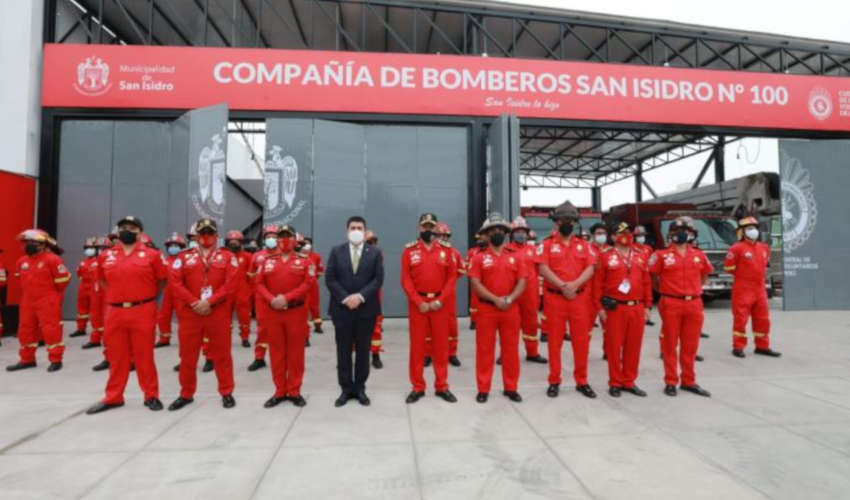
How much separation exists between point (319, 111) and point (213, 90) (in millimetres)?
2349

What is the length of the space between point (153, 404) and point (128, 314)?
94cm

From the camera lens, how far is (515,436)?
3.27 metres

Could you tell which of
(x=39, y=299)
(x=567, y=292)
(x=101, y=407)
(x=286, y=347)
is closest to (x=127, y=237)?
(x=101, y=407)

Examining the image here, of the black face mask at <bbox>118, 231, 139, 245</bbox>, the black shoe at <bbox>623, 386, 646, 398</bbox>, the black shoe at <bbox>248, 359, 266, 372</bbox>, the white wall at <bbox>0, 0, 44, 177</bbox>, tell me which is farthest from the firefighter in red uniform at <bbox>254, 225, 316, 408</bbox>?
the white wall at <bbox>0, 0, 44, 177</bbox>

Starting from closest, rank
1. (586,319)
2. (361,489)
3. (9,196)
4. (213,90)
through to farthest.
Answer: (361,489) → (586,319) → (9,196) → (213,90)

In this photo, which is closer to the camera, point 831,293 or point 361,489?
point 361,489

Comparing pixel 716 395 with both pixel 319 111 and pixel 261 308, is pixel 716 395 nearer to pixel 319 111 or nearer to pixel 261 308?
pixel 261 308

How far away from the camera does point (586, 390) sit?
167 inches

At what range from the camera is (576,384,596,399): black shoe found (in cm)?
418

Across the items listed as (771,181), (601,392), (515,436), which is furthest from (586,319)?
(771,181)

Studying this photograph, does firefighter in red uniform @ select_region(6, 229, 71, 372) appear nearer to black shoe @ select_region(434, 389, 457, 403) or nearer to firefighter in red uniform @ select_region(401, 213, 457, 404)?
firefighter in red uniform @ select_region(401, 213, 457, 404)

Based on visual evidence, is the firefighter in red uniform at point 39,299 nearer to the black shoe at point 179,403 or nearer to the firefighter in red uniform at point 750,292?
the black shoe at point 179,403

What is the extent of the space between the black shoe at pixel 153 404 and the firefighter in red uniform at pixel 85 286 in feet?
15.2

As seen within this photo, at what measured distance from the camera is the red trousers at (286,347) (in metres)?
4.01
